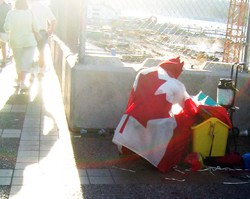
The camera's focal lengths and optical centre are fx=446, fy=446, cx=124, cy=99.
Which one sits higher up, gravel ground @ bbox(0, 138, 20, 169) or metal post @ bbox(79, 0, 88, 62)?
metal post @ bbox(79, 0, 88, 62)

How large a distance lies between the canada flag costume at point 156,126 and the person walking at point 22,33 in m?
4.28

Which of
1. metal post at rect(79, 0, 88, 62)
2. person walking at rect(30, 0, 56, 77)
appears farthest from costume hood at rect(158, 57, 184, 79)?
person walking at rect(30, 0, 56, 77)

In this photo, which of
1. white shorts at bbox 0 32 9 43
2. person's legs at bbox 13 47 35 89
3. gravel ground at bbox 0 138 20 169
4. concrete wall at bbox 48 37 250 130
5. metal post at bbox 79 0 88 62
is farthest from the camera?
white shorts at bbox 0 32 9 43

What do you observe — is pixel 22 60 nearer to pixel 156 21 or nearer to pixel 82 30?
pixel 82 30

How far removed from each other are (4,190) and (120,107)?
2.78m

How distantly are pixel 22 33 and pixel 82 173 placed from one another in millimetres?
4653

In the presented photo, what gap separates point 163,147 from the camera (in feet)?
17.0

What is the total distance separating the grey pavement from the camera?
181 inches

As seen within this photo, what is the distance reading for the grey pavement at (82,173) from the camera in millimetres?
4586

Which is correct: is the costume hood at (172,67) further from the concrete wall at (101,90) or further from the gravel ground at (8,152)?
the gravel ground at (8,152)

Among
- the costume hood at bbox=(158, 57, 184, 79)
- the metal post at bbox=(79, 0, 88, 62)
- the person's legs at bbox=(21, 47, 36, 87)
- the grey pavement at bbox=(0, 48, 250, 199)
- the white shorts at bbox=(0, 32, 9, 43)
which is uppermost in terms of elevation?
the metal post at bbox=(79, 0, 88, 62)

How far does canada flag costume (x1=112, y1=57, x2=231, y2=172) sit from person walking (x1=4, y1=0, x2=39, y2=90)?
4.28 meters

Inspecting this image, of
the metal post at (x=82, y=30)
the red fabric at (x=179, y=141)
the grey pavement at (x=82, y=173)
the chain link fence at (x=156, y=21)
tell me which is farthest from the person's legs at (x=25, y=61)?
the red fabric at (x=179, y=141)

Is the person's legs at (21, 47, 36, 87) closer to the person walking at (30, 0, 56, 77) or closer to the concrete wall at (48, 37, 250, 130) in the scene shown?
the person walking at (30, 0, 56, 77)
